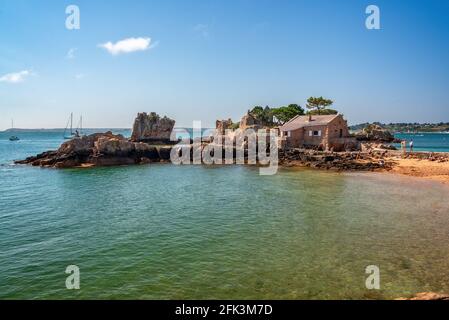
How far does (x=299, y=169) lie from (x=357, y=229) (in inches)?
1123

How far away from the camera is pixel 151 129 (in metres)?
97.6

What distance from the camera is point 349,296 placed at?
12.0 meters

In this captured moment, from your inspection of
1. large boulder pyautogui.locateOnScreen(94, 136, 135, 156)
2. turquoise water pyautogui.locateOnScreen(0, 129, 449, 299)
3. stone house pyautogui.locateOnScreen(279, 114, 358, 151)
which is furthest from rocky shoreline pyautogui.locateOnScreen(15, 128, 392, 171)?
turquoise water pyautogui.locateOnScreen(0, 129, 449, 299)

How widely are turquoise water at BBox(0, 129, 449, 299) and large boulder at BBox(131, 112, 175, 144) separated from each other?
62150mm

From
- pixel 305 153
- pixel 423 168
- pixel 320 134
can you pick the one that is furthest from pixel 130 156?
pixel 423 168

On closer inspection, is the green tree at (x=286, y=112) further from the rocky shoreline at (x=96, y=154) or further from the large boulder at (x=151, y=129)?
the rocky shoreline at (x=96, y=154)

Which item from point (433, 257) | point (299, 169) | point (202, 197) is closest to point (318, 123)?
point (299, 169)

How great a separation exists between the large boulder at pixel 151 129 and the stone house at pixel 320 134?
45013 millimetres

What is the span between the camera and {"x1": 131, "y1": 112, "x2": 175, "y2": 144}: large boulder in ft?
316

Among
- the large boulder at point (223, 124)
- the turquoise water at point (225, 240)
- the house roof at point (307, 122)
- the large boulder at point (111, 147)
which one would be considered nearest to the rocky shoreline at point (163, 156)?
the large boulder at point (111, 147)

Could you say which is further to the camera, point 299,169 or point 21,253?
point 299,169

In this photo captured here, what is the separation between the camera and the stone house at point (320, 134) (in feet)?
194

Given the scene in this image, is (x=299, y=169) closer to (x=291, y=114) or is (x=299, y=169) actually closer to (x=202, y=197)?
(x=202, y=197)
